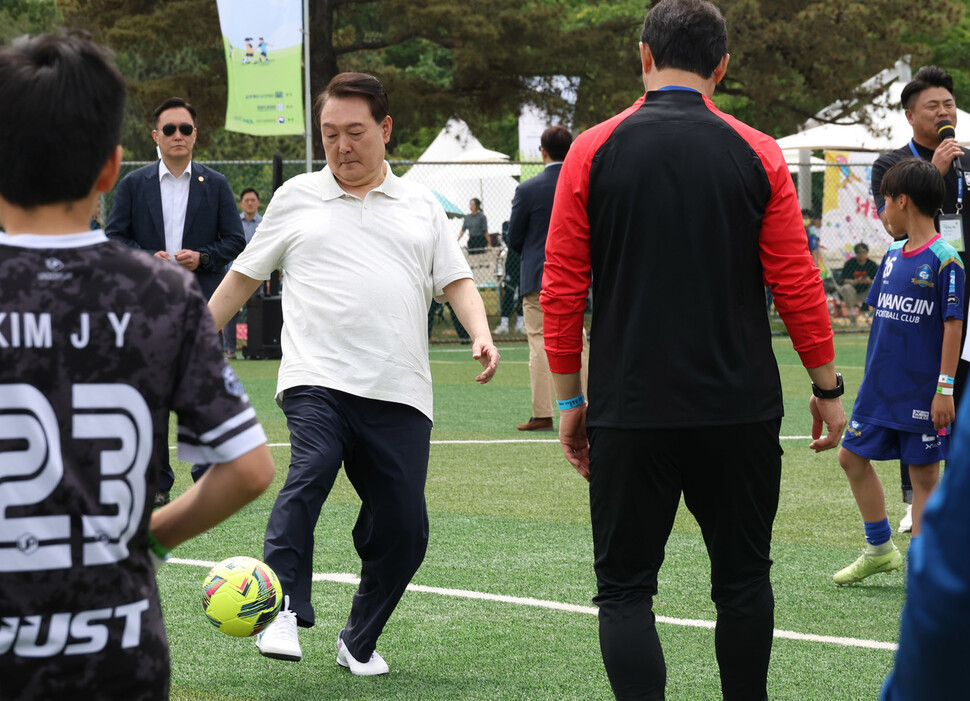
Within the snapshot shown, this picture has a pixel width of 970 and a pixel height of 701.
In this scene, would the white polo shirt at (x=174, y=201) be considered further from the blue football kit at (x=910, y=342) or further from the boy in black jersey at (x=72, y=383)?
the boy in black jersey at (x=72, y=383)

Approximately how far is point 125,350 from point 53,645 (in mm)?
453

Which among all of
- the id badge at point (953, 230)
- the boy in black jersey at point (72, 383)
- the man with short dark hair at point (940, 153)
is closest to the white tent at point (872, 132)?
the man with short dark hair at point (940, 153)

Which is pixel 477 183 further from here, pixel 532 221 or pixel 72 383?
pixel 72 383

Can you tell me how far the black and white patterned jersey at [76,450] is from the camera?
1.92m

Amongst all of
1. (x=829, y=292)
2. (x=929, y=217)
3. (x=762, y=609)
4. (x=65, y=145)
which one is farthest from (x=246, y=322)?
(x=65, y=145)

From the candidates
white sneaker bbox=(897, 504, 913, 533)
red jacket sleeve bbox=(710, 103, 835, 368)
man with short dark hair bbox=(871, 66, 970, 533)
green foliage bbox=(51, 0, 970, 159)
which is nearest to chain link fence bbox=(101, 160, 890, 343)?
green foliage bbox=(51, 0, 970, 159)

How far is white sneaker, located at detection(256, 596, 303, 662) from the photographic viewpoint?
4078 millimetres

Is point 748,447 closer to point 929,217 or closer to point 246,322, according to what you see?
point 929,217

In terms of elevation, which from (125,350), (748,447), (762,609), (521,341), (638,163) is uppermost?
(638,163)

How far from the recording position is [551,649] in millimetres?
4723

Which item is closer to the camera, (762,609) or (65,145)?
(65,145)

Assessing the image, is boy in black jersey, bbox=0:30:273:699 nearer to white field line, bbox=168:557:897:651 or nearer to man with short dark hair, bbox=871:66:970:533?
white field line, bbox=168:557:897:651

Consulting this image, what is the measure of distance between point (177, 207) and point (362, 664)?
12.6ft

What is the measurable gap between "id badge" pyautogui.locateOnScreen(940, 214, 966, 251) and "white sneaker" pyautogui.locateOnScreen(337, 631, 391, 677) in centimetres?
310
